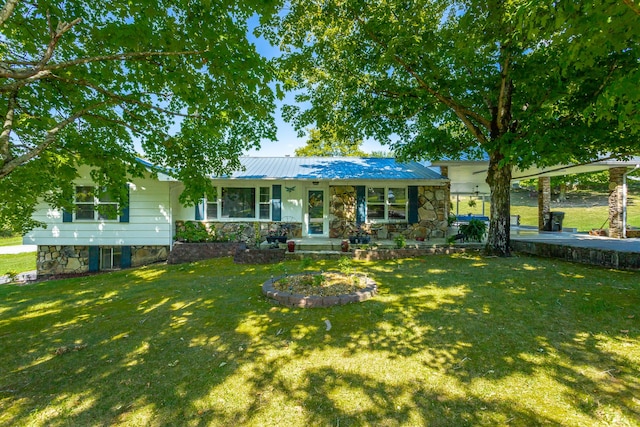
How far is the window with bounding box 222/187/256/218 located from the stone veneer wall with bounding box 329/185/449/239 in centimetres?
318

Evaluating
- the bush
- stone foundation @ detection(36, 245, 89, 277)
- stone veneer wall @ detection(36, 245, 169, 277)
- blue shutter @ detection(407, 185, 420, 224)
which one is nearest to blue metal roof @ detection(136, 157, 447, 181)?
blue shutter @ detection(407, 185, 420, 224)

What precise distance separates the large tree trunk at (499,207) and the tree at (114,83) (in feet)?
23.3

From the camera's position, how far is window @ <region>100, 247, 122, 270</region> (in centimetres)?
1161

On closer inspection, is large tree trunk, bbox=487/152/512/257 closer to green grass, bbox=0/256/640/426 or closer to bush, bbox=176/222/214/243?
green grass, bbox=0/256/640/426

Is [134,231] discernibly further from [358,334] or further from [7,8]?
[358,334]

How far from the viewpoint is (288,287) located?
18.6ft

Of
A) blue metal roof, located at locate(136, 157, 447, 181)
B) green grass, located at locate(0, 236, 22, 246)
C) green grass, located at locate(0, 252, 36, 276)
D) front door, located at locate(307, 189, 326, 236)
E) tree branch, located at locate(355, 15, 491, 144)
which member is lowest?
green grass, located at locate(0, 252, 36, 276)

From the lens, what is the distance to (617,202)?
1142 cm

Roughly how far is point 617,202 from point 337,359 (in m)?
14.0

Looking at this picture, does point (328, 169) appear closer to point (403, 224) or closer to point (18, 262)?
point (403, 224)

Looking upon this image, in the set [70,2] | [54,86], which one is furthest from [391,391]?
[70,2]

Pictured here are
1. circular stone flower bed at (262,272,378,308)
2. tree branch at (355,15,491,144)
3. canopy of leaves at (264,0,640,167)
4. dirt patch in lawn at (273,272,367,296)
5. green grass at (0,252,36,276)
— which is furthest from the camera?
green grass at (0,252,36,276)

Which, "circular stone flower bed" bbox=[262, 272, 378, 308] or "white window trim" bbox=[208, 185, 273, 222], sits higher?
"white window trim" bbox=[208, 185, 273, 222]

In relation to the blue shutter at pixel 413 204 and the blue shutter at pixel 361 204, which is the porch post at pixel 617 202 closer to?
the blue shutter at pixel 413 204
